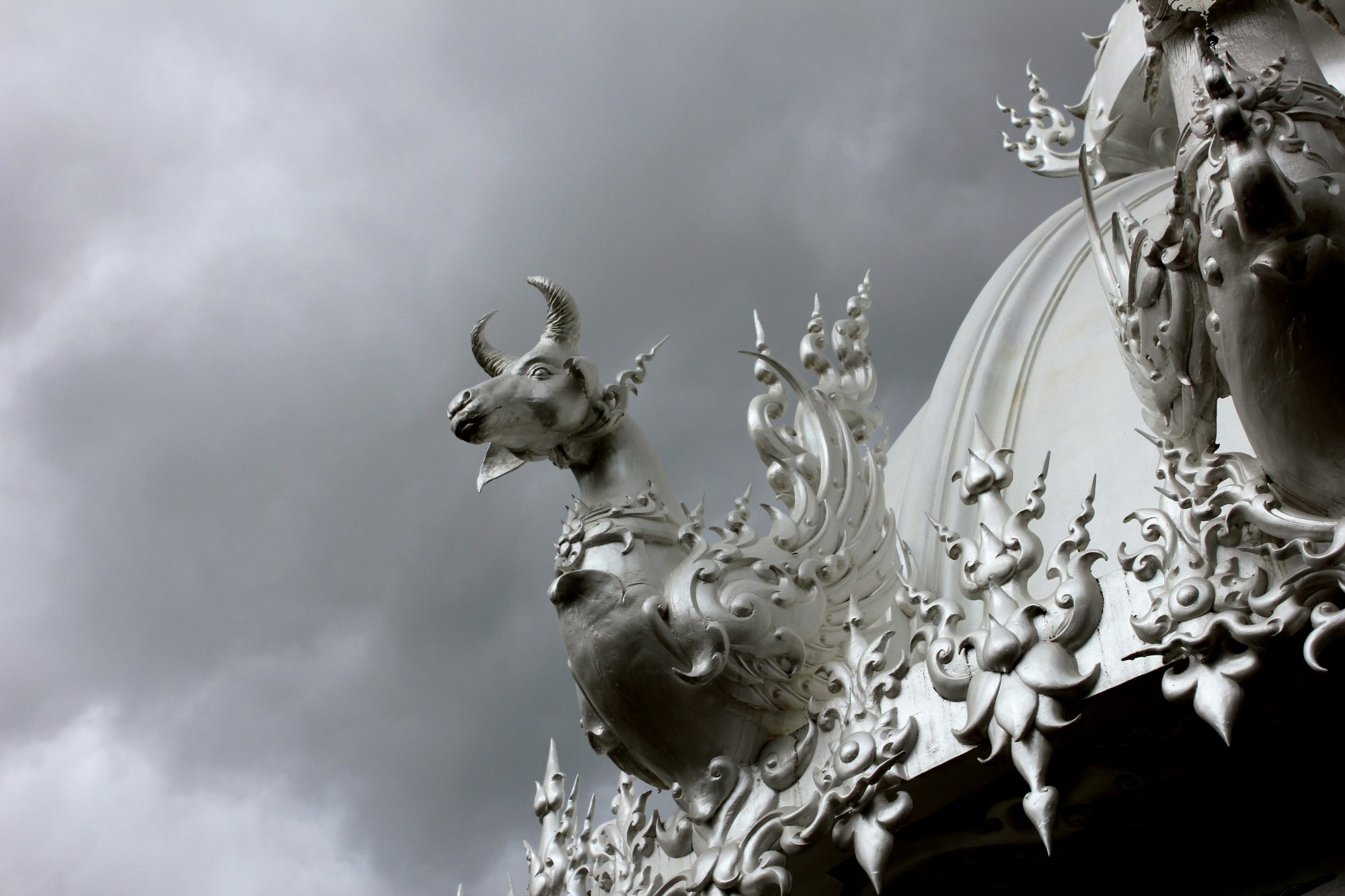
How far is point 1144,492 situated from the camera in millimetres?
7551

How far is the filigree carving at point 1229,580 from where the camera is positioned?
14.9ft

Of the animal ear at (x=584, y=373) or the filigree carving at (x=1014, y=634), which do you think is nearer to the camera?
the filigree carving at (x=1014, y=634)

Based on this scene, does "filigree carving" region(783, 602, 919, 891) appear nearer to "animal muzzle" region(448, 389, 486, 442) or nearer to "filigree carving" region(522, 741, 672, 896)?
"filigree carving" region(522, 741, 672, 896)

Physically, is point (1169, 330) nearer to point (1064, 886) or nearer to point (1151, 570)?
point (1151, 570)

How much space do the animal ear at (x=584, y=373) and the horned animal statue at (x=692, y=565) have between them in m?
0.01

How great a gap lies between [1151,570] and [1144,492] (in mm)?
2740

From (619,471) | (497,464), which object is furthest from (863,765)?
(497,464)

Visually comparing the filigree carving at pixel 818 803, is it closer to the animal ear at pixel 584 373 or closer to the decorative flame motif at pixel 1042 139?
the animal ear at pixel 584 373

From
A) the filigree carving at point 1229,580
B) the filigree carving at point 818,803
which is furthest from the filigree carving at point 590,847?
the filigree carving at point 1229,580

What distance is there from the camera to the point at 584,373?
23.3 feet

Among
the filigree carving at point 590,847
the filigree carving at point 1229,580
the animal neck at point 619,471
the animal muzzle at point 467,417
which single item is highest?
the animal muzzle at point 467,417

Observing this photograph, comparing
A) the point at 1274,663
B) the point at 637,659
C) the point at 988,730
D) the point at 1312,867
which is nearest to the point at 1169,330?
the point at 1274,663

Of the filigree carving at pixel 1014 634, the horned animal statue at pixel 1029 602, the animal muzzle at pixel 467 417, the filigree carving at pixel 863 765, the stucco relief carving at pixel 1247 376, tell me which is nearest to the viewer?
the stucco relief carving at pixel 1247 376

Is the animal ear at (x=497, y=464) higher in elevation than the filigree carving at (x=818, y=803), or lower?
higher
